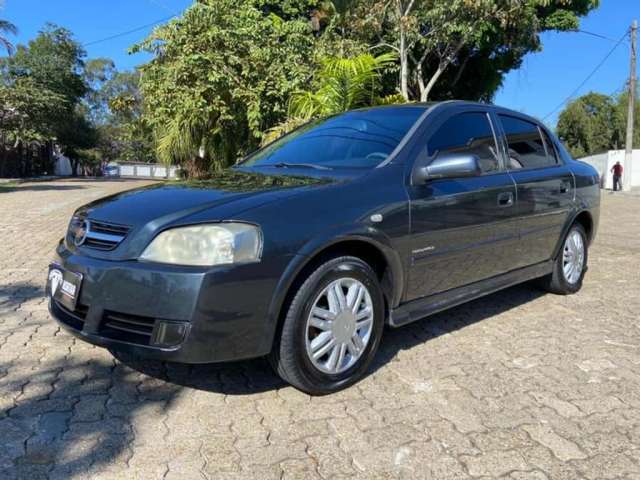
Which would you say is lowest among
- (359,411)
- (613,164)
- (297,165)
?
(359,411)

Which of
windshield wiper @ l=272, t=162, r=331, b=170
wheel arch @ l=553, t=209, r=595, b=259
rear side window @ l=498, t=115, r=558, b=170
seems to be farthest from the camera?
wheel arch @ l=553, t=209, r=595, b=259

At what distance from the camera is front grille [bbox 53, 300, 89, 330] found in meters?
2.94

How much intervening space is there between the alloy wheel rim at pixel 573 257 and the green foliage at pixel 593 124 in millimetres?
47638

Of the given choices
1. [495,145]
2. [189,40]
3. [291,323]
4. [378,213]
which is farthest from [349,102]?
[291,323]

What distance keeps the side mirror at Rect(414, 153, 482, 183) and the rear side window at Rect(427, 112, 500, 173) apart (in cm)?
26

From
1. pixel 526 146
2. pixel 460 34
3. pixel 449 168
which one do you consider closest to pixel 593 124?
pixel 460 34

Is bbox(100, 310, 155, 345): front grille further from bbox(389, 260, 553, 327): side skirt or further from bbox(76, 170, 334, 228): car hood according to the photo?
bbox(389, 260, 553, 327): side skirt

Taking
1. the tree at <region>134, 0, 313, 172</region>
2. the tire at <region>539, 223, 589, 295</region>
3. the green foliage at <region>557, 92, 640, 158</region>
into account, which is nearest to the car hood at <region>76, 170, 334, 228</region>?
the tire at <region>539, 223, 589, 295</region>

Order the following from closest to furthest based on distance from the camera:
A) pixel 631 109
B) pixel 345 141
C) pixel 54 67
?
pixel 345 141
pixel 631 109
pixel 54 67

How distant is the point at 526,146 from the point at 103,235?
11.3 ft

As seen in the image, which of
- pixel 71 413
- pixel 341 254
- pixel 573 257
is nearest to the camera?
pixel 71 413

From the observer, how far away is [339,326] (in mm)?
3098

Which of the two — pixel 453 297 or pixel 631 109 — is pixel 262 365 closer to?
pixel 453 297

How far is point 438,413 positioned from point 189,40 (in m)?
9.66
